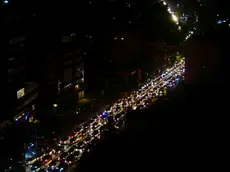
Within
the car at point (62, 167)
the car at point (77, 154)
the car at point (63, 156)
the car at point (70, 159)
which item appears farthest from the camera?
the car at point (63, 156)

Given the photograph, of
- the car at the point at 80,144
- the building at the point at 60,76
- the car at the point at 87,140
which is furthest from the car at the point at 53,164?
the building at the point at 60,76

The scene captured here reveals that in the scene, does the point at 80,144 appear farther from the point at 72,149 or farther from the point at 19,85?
the point at 19,85

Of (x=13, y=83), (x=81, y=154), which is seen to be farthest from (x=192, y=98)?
(x=13, y=83)

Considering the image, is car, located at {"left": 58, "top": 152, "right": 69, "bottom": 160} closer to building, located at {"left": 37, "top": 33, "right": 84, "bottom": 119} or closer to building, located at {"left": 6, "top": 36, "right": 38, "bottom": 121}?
building, located at {"left": 6, "top": 36, "right": 38, "bottom": 121}

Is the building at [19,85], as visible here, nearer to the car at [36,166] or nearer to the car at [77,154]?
the car at [36,166]

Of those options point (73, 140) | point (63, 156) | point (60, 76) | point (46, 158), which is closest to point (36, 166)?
point (46, 158)

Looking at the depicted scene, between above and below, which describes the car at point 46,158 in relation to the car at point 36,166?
above

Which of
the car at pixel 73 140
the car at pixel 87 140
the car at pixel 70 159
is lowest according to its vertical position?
the car at pixel 70 159

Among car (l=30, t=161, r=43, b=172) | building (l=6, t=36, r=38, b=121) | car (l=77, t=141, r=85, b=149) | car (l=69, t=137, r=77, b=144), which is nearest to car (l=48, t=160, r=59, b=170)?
car (l=30, t=161, r=43, b=172)

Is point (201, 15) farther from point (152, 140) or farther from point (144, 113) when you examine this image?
point (152, 140)

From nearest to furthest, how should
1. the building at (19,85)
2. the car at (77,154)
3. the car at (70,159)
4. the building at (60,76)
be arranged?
the car at (70,159) → the car at (77,154) → the building at (19,85) → the building at (60,76)
